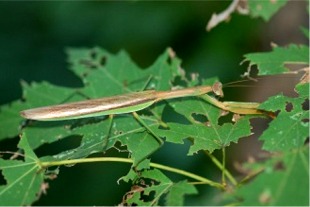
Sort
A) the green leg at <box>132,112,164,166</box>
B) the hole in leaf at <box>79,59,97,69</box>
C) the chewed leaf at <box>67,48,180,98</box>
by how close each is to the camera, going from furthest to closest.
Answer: the hole in leaf at <box>79,59,97,69</box>, the chewed leaf at <box>67,48,180,98</box>, the green leg at <box>132,112,164,166</box>

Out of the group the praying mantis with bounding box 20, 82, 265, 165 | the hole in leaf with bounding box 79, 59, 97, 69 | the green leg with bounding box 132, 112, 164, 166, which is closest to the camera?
the green leg with bounding box 132, 112, 164, 166

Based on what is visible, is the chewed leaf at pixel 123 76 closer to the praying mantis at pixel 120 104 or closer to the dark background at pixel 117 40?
the praying mantis at pixel 120 104

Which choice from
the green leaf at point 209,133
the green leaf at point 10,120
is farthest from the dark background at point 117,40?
the green leaf at point 209,133

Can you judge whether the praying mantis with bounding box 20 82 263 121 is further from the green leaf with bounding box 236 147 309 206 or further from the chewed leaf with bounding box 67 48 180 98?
the green leaf with bounding box 236 147 309 206

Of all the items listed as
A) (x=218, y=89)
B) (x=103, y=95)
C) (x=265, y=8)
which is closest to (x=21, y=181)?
(x=103, y=95)

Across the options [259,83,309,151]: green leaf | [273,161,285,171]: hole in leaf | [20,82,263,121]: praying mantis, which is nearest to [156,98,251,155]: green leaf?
[259,83,309,151]: green leaf

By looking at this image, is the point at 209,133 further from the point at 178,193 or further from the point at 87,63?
the point at 87,63
